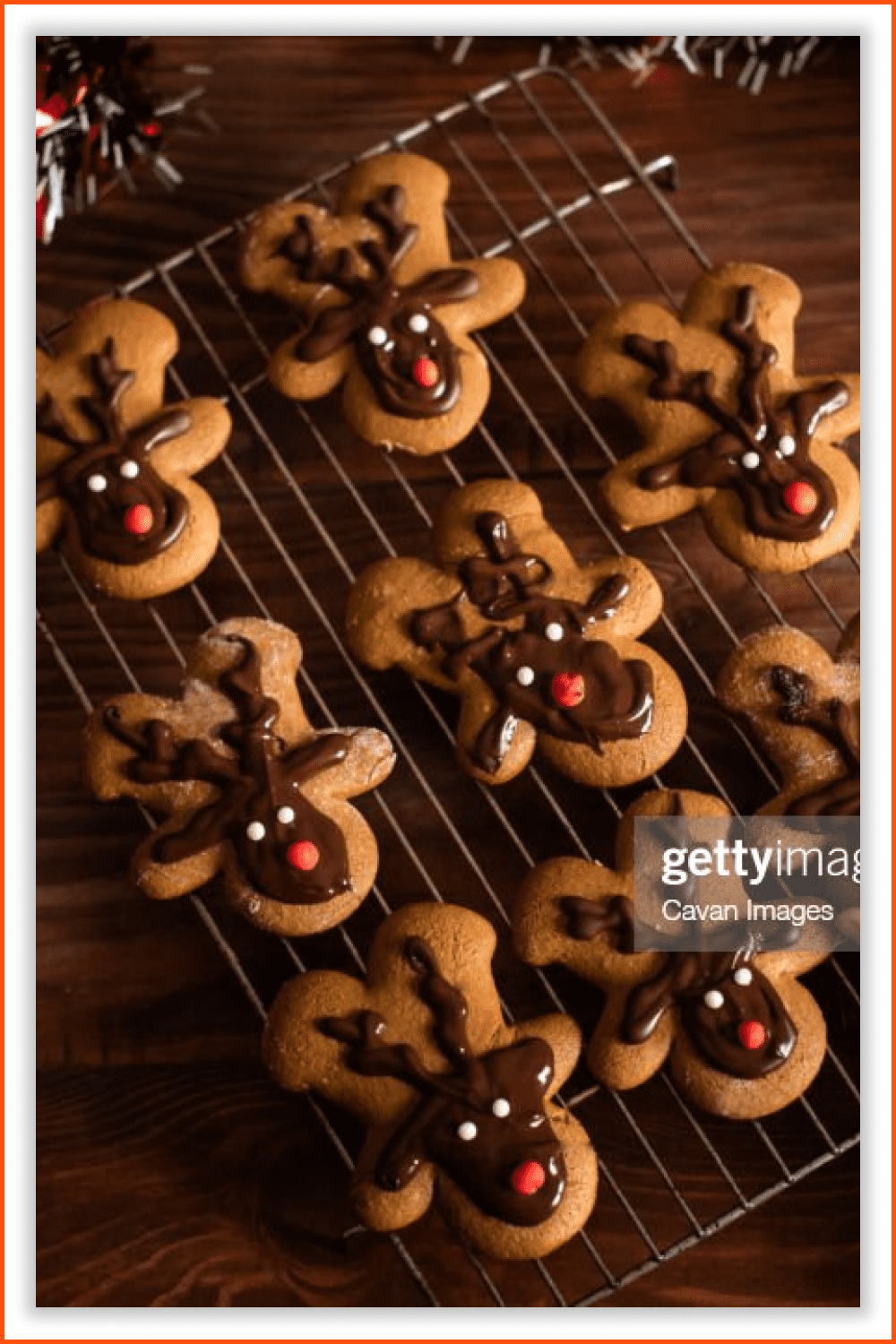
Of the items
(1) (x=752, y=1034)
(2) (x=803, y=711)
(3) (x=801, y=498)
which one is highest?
(3) (x=801, y=498)

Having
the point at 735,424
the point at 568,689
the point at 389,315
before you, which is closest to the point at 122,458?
the point at 389,315

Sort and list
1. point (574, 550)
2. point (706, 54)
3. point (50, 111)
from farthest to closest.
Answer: point (706, 54) → point (574, 550) → point (50, 111)

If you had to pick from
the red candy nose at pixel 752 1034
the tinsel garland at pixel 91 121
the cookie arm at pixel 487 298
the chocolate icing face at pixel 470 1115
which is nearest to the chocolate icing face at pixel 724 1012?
the red candy nose at pixel 752 1034

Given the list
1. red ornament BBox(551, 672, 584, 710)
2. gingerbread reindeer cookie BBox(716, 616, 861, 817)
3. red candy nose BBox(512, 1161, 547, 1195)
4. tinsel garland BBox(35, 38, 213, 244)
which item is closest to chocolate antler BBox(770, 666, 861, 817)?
gingerbread reindeer cookie BBox(716, 616, 861, 817)

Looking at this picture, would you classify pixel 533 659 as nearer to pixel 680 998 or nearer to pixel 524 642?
pixel 524 642

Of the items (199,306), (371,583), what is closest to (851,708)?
(371,583)

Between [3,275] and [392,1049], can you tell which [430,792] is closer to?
[392,1049]

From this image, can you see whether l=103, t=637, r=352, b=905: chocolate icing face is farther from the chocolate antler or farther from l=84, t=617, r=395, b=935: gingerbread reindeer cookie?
the chocolate antler
